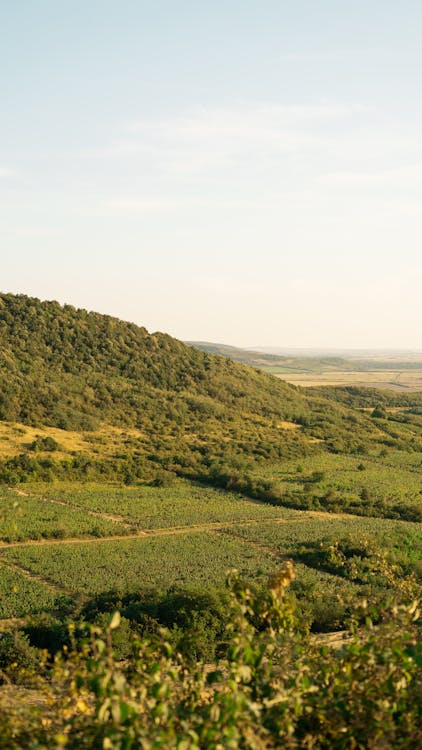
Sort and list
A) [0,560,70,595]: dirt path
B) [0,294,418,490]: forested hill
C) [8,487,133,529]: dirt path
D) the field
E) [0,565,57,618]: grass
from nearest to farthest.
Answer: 1. [0,565,57,618]: grass
2. the field
3. [0,560,70,595]: dirt path
4. [8,487,133,529]: dirt path
5. [0,294,418,490]: forested hill

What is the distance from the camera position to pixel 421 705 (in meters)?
6.65

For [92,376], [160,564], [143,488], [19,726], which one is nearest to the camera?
[19,726]

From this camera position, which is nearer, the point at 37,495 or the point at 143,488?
the point at 37,495

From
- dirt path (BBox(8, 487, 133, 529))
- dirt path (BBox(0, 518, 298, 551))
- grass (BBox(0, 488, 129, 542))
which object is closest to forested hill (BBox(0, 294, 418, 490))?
dirt path (BBox(8, 487, 133, 529))

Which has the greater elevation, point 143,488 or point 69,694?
point 69,694

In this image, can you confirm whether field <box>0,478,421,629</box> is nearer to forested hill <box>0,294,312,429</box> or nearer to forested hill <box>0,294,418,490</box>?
forested hill <box>0,294,418,490</box>

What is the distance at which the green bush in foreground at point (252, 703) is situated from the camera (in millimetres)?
5465

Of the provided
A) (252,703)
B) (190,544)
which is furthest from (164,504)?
(252,703)

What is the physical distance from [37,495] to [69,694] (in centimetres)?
3738

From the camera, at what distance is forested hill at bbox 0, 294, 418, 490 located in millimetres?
60312

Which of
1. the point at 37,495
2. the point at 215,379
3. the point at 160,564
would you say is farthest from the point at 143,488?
the point at 215,379

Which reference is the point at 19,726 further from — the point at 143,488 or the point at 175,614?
Answer: the point at 143,488

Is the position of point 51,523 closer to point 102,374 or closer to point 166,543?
point 166,543

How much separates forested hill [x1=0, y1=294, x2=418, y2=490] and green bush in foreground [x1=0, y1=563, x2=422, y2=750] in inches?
1678
